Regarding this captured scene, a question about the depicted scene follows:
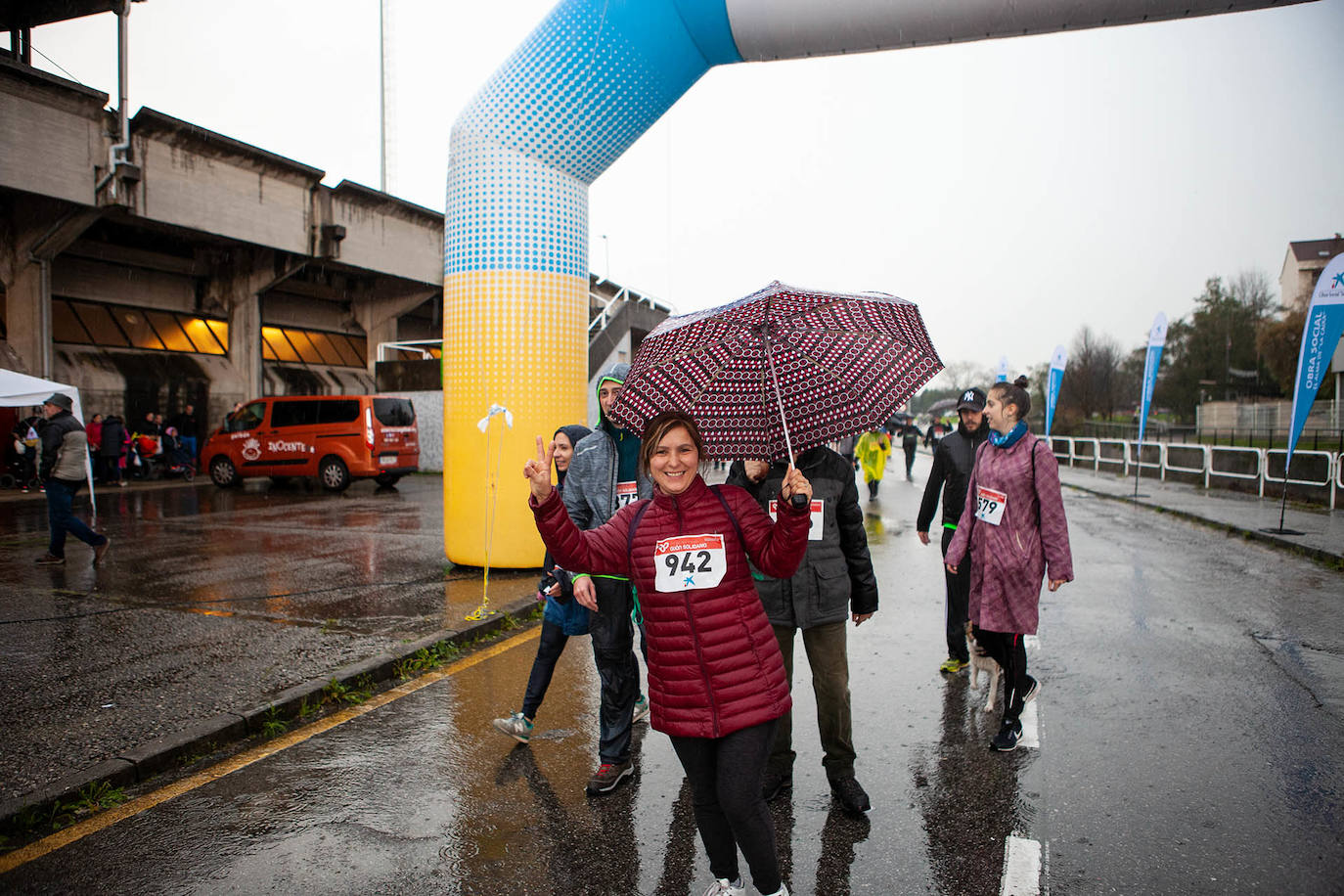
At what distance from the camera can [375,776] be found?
4188mm

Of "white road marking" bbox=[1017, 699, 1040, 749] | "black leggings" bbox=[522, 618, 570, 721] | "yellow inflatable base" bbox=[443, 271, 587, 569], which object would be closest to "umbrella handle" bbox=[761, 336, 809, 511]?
"black leggings" bbox=[522, 618, 570, 721]

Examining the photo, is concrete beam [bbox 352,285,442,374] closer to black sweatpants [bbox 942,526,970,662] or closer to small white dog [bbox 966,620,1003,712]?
black sweatpants [bbox 942,526,970,662]

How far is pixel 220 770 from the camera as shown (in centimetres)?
430

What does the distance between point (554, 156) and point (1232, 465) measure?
61.5 ft

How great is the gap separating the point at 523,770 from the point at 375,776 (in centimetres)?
72

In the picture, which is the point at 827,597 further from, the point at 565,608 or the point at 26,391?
the point at 26,391

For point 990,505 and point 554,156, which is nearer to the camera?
point 990,505

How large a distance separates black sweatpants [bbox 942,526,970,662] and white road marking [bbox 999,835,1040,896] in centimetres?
212

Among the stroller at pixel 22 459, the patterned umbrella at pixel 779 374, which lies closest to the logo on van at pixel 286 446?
the stroller at pixel 22 459

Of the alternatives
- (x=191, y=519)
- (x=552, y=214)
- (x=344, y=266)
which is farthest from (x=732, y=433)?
(x=344, y=266)

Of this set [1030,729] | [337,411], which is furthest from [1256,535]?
[337,411]

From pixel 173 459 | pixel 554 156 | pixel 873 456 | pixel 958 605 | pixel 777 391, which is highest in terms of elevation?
pixel 554 156

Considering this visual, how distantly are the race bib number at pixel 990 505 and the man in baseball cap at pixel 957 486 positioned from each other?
919 millimetres

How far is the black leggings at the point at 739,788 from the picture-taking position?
2754 mm
